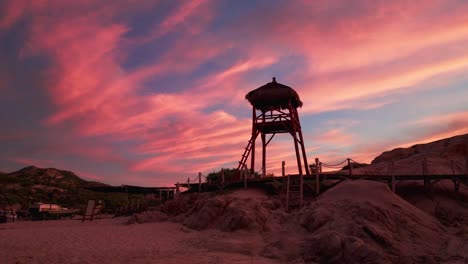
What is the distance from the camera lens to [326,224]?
16344 mm

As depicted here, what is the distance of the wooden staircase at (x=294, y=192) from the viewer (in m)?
24.0

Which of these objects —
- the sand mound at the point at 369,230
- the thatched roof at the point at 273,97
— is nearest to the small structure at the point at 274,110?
the thatched roof at the point at 273,97

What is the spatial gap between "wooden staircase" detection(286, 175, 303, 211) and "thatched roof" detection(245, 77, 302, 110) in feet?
30.2

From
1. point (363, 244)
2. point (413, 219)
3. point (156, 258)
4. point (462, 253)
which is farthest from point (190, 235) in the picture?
point (462, 253)

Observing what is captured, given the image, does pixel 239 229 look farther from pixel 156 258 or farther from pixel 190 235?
pixel 156 258

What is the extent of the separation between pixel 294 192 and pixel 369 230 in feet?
34.4

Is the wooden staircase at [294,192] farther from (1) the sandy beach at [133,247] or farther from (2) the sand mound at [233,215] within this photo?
(1) the sandy beach at [133,247]

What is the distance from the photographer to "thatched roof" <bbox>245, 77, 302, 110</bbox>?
109 ft

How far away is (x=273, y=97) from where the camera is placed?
33219 mm

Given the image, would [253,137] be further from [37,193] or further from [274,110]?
[37,193]

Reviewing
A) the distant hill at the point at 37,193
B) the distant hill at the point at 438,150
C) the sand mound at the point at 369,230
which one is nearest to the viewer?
the sand mound at the point at 369,230

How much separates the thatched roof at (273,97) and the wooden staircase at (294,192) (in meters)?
9.21

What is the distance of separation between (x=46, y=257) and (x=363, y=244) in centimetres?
1219

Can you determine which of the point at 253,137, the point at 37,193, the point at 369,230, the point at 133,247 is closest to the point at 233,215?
the point at 133,247
